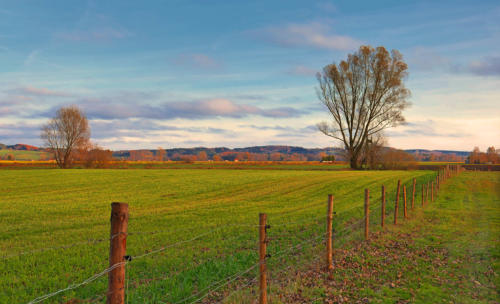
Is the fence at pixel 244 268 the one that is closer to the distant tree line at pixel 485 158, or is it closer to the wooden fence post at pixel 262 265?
the wooden fence post at pixel 262 265

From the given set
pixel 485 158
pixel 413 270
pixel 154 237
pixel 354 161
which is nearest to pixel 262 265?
pixel 413 270

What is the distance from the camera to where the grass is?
26.5 feet

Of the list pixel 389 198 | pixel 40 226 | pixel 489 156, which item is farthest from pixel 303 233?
pixel 489 156

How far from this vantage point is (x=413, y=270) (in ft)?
33.0

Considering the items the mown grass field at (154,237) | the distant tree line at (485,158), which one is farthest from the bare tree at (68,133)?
the distant tree line at (485,158)

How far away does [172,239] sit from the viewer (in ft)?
45.6

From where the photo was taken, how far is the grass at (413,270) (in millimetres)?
8086

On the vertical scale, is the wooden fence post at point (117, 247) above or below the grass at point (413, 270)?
above

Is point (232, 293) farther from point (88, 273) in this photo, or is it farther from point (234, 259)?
point (88, 273)

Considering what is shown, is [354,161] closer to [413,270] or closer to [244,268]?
[413,270]

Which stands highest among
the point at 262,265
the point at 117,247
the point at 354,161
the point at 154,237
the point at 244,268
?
the point at 354,161

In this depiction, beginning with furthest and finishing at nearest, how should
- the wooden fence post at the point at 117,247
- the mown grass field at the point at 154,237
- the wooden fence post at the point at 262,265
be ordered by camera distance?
the mown grass field at the point at 154,237 < the wooden fence post at the point at 262,265 < the wooden fence post at the point at 117,247

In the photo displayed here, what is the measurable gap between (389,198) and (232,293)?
24.0 m

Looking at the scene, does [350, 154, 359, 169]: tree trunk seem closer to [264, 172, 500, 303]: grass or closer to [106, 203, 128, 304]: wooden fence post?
[264, 172, 500, 303]: grass
